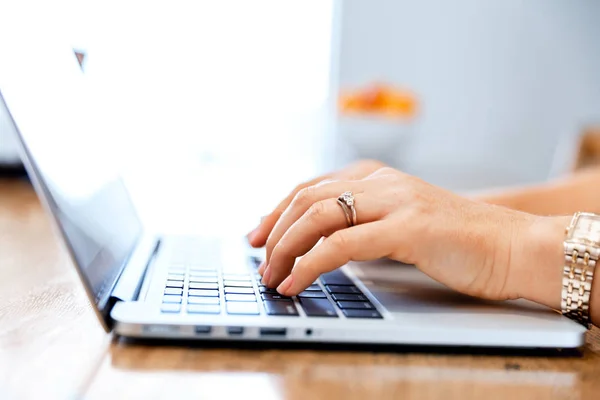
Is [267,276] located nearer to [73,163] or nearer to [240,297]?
[240,297]

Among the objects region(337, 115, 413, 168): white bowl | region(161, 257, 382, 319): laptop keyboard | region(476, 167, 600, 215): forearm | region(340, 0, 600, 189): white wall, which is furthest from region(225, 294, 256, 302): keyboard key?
region(340, 0, 600, 189): white wall

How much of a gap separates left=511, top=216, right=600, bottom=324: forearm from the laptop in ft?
0.04

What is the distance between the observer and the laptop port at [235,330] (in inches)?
17.6

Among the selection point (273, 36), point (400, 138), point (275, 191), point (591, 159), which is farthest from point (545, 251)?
point (273, 36)

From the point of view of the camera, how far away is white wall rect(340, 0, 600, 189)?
10.1 ft

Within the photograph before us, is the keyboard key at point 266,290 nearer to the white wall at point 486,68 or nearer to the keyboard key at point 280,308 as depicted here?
the keyboard key at point 280,308

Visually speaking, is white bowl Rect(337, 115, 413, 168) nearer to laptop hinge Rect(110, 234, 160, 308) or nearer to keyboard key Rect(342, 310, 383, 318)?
laptop hinge Rect(110, 234, 160, 308)

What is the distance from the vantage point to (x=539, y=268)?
554 millimetres

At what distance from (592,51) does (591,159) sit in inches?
42.4

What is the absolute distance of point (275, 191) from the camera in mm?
1498

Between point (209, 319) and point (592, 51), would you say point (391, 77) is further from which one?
point (209, 319)

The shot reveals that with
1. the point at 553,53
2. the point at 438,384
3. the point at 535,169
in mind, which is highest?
the point at 438,384

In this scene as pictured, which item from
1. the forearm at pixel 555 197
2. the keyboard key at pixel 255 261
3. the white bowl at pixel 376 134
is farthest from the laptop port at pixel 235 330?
the white bowl at pixel 376 134

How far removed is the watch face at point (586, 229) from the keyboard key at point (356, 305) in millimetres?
190
